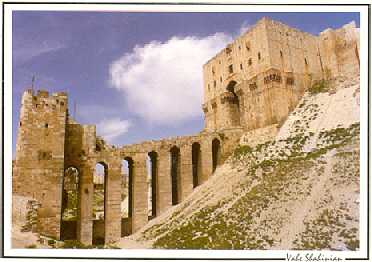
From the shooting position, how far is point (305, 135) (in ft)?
74.3

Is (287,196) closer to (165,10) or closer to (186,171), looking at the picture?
(186,171)

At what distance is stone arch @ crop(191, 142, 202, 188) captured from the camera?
2569 cm

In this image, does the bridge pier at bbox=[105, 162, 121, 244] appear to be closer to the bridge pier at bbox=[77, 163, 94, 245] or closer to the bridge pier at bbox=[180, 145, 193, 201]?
the bridge pier at bbox=[77, 163, 94, 245]

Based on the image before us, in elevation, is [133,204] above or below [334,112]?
below

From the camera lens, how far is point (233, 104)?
1198 inches

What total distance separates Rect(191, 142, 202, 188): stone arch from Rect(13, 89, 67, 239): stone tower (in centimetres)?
863

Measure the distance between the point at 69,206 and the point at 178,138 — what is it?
31.5ft

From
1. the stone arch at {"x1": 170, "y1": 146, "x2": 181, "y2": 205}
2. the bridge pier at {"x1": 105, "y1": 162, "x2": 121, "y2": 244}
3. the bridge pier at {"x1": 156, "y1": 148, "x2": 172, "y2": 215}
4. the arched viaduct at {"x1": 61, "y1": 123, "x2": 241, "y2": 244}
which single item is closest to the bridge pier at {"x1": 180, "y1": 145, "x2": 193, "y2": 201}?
the arched viaduct at {"x1": 61, "y1": 123, "x2": 241, "y2": 244}

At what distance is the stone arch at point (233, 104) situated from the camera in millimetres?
30031

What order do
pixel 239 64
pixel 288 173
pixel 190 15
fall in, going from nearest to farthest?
pixel 190 15, pixel 288 173, pixel 239 64

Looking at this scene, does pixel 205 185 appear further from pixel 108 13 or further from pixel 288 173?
pixel 108 13
